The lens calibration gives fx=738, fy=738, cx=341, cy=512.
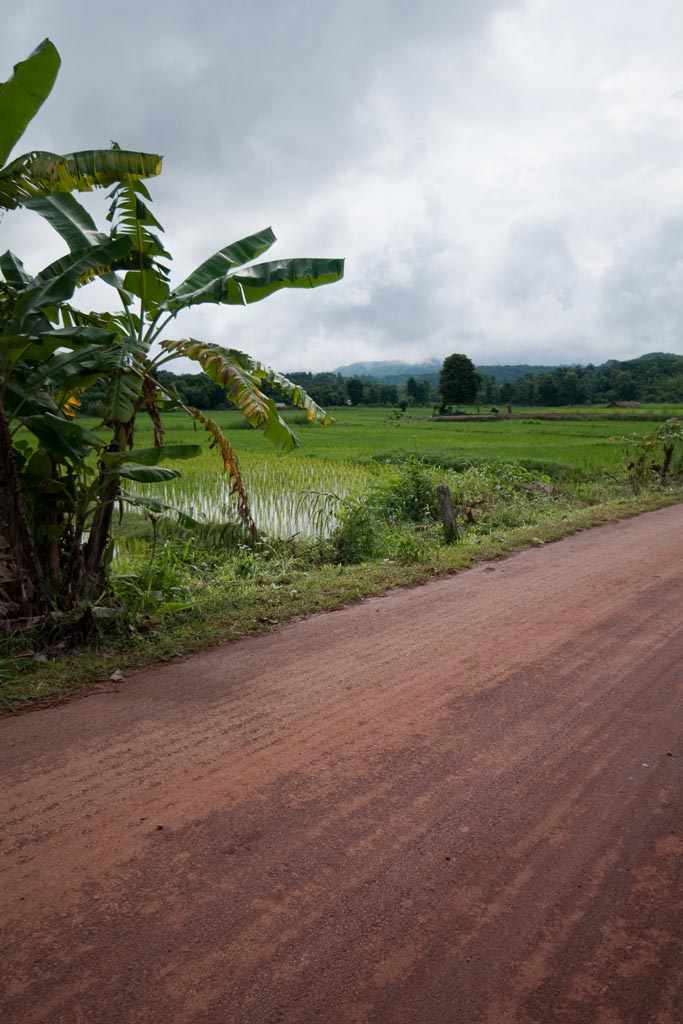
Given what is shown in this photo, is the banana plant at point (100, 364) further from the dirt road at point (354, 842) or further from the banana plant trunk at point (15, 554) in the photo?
the dirt road at point (354, 842)

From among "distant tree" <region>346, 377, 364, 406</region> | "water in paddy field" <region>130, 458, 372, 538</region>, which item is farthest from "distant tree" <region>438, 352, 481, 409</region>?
"water in paddy field" <region>130, 458, 372, 538</region>

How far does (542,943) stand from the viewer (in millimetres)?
2324

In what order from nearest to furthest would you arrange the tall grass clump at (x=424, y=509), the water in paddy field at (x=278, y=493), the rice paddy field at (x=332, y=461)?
1. the tall grass clump at (x=424, y=509)
2. the water in paddy field at (x=278, y=493)
3. the rice paddy field at (x=332, y=461)

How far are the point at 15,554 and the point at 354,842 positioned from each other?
321cm

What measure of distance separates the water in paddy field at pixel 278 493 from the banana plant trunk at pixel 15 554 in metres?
4.96

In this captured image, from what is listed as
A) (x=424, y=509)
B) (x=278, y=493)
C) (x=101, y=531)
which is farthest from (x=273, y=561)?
(x=278, y=493)

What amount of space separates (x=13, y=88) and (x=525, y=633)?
4989mm

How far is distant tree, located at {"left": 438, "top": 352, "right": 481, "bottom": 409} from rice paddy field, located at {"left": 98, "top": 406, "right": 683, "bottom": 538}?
23.9m

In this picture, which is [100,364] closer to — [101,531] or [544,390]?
[101,531]

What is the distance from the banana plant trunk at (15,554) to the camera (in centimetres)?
481

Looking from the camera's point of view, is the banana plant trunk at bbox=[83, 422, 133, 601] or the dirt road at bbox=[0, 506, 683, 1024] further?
the banana plant trunk at bbox=[83, 422, 133, 601]

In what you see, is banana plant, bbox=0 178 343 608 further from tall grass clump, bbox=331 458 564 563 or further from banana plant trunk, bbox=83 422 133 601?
tall grass clump, bbox=331 458 564 563

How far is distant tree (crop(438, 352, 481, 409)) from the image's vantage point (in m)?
56.1

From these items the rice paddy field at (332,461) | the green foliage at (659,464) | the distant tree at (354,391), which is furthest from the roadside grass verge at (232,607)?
the distant tree at (354,391)
